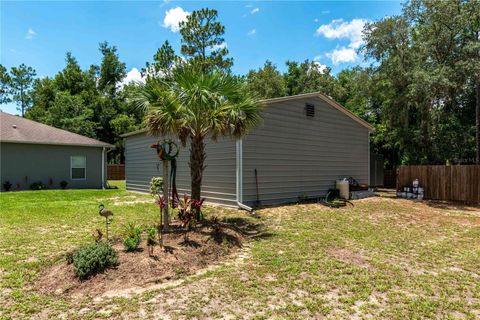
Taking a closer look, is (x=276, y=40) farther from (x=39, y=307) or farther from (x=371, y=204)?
(x=39, y=307)

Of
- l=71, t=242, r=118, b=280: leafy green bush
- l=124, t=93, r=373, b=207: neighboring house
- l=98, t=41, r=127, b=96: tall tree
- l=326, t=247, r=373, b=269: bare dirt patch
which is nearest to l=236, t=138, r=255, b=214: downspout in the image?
l=124, t=93, r=373, b=207: neighboring house

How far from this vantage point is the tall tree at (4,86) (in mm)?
33688

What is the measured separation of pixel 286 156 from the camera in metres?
10.7

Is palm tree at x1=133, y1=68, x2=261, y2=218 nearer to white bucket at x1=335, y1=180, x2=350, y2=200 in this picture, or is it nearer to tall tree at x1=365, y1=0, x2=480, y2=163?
white bucket at x1=335, y1=180, x2=350, y2=200

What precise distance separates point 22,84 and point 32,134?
981 inches

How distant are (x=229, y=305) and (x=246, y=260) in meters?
1.50

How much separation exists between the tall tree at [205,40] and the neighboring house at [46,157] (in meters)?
11.0

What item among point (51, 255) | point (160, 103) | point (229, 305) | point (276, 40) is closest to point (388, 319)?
point (229, 305)

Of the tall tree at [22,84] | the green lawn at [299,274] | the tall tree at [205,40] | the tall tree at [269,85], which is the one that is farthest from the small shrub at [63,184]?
the tall tree at [22,84]

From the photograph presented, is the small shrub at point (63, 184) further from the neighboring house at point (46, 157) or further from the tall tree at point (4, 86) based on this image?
the tall tree at point (4, 86)

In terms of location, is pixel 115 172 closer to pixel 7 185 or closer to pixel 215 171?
pixel 7 185

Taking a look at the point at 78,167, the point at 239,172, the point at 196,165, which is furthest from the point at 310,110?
the point at 78,167

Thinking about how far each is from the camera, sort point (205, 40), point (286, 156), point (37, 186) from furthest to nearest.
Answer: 1. point (205, 40)
2. point (37, 186)
3. point (286, 156)

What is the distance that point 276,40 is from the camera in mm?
18719
